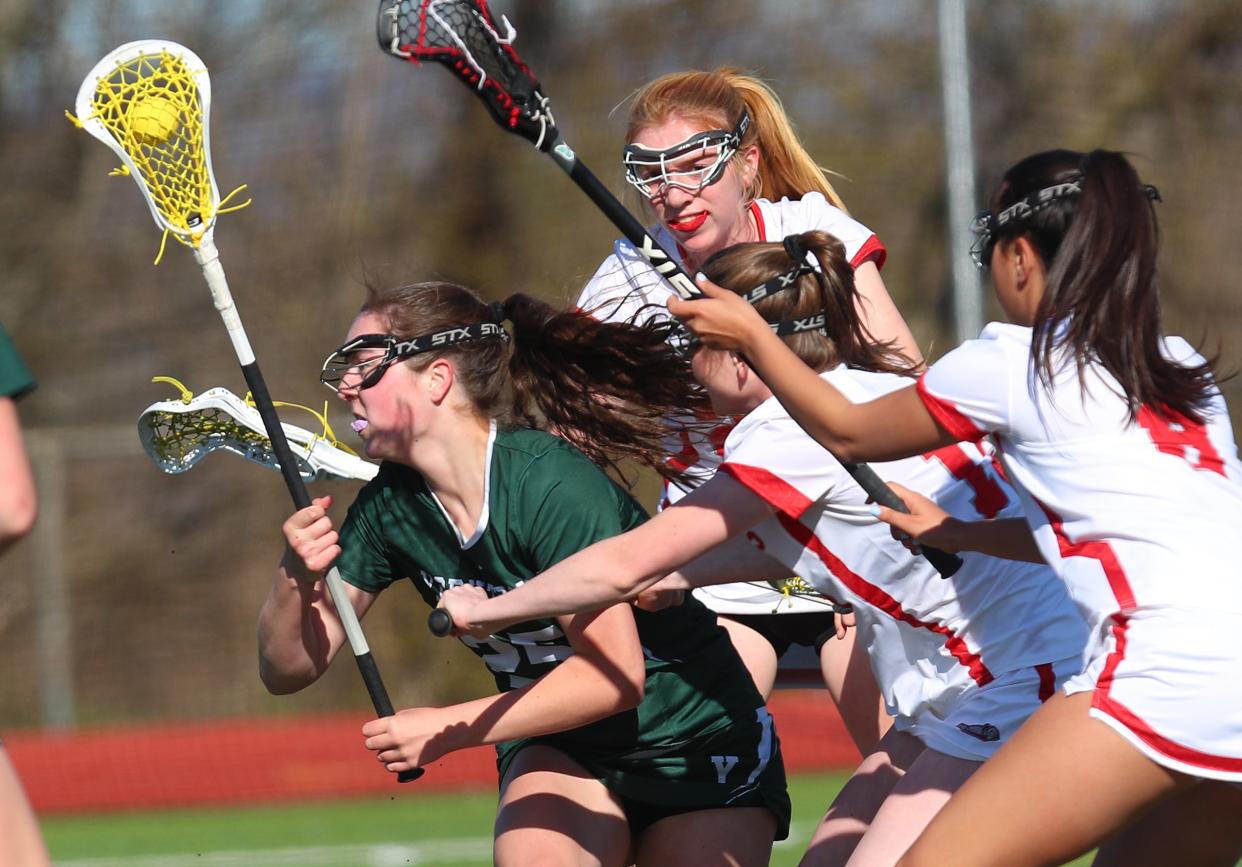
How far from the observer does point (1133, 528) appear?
2.65m

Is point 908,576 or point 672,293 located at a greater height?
point 672,293

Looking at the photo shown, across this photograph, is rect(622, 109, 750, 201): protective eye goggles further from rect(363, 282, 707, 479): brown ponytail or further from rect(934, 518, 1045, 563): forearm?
rect(934, 518, 1045, 563): forearm

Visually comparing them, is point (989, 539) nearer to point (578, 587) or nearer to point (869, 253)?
point (578, 587)

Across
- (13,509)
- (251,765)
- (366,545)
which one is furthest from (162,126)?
(251,765)

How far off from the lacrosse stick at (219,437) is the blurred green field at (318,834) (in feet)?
8.51

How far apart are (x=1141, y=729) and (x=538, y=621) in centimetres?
133

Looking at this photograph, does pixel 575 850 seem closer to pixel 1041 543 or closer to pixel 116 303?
pixel 1041 543

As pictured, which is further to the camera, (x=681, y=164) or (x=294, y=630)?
(x=681, y=164)

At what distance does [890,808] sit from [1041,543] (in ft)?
2.11

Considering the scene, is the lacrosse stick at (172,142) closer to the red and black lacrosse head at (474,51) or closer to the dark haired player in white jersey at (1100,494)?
the red and black lacrosse head at (474,51)

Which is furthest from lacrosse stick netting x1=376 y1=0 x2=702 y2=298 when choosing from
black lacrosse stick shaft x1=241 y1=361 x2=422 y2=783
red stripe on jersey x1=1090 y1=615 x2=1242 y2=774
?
red stripe on jersey x1=1090 y1=615 x2=1242 y2=774

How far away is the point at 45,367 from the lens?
10.8 m

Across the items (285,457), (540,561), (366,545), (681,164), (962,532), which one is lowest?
(962,532)

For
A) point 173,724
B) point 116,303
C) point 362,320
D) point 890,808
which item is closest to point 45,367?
point 116,303
